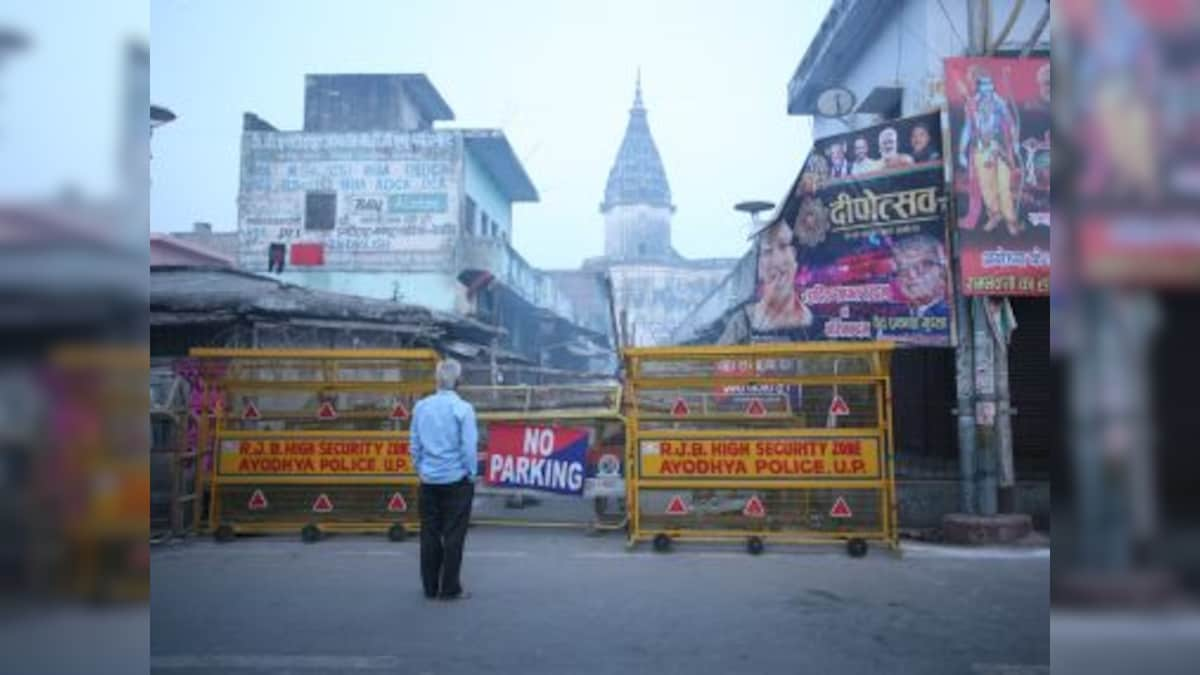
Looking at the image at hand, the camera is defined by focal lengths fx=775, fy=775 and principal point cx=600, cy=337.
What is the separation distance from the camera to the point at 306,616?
185 inches

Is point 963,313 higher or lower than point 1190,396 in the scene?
higher

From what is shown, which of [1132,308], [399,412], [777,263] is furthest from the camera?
[777,263]

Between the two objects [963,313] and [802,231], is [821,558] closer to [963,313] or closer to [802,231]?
[963,313]

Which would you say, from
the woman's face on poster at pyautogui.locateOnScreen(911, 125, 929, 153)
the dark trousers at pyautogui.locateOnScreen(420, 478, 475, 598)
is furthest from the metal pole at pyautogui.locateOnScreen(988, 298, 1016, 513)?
the dark trousers at pyautogui.locateOnScreen(420, 478, 475, 598)

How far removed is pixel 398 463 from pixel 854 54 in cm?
1122

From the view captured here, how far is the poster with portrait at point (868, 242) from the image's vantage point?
27.0 ft

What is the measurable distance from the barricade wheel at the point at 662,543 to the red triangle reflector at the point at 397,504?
8.05 ft

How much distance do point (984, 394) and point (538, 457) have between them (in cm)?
457

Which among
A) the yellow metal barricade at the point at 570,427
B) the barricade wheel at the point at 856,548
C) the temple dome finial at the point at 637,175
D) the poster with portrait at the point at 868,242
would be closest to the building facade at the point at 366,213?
the yellow metal barricade at the point at 570,427

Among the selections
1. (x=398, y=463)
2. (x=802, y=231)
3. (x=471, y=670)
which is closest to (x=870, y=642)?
(x=471, y=670)

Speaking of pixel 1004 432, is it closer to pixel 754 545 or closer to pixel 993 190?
pixel 993 190

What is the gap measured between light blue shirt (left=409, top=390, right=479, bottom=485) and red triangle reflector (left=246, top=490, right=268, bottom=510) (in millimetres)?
3162

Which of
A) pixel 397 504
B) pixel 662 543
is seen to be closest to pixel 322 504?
pixel 397 504

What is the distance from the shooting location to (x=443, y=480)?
515 centimetres
